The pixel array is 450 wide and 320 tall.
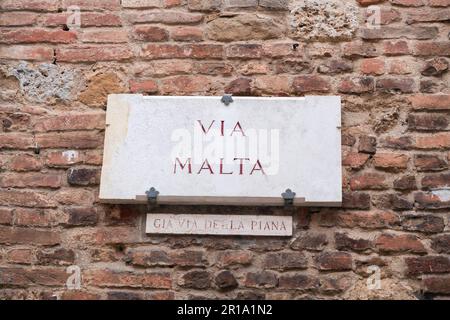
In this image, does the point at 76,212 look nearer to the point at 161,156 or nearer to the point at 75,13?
the point at 161,156

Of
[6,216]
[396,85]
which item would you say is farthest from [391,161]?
[6,216]

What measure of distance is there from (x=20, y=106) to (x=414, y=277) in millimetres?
1719

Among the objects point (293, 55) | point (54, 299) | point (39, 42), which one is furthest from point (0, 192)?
point (293, 55)

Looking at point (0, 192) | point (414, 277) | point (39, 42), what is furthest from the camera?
point (39, 42)

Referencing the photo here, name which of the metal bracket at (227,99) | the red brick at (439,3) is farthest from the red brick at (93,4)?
the red brick at (439,3)

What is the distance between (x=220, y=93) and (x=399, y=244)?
0.93 m

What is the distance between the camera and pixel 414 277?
2346mm

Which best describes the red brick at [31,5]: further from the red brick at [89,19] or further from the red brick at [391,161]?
the red brick at [391,161]

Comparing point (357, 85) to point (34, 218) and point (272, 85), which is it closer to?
point (272, 85)

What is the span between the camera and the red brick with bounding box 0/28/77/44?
8.81 feet

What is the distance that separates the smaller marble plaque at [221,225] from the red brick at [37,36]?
0.89 m

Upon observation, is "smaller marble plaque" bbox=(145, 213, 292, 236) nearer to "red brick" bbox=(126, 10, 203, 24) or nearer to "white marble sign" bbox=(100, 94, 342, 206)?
"white marble sign" bbox=(100, 94, 342, 206)

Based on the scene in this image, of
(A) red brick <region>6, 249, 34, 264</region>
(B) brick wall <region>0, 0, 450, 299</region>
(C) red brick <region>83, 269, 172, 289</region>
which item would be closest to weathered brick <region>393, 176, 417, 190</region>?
(B) brick wall <region>0, 0, 450, 299</region>

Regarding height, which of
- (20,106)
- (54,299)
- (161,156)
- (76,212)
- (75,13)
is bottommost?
(54,299)
